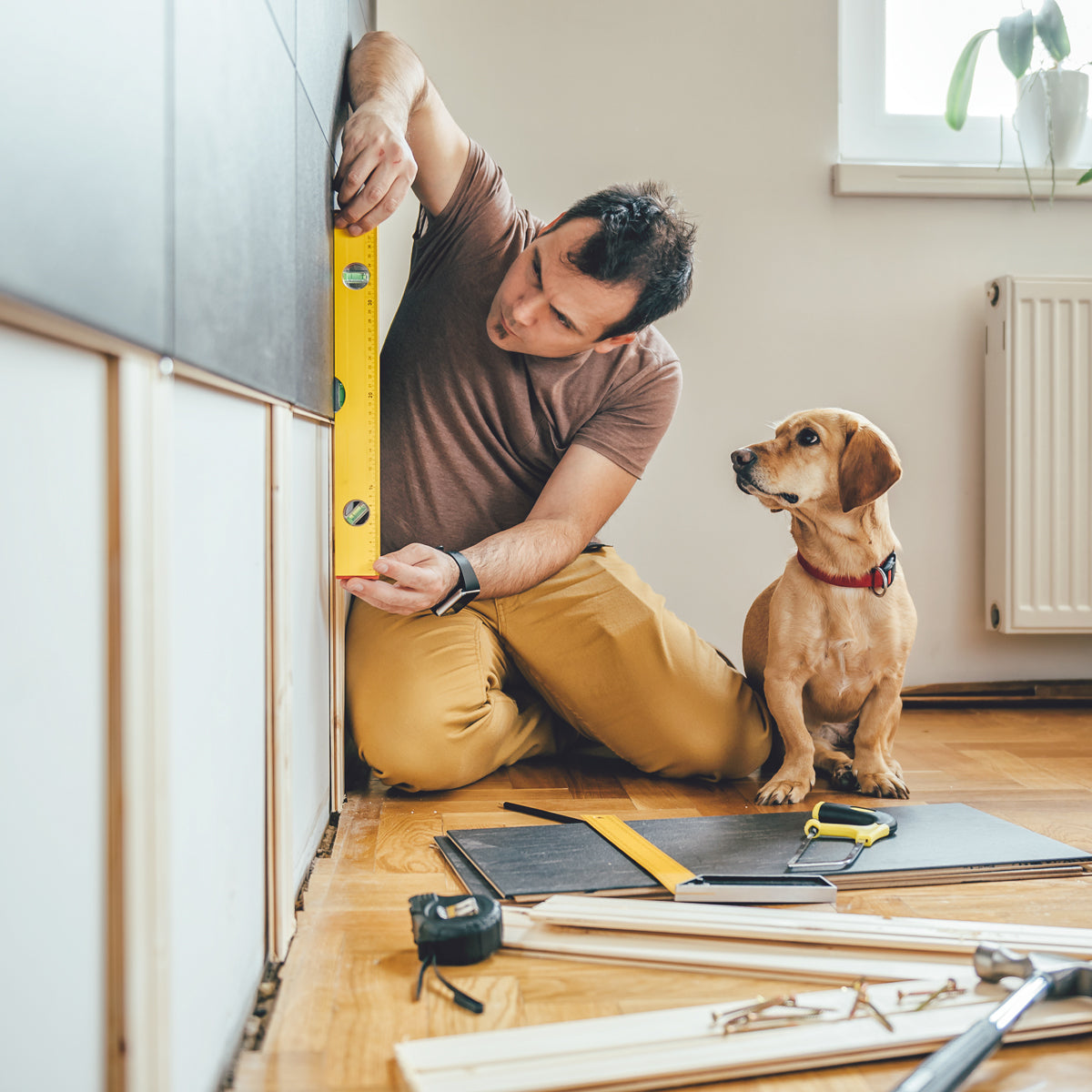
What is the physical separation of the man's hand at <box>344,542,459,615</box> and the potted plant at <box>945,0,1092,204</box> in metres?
1.74

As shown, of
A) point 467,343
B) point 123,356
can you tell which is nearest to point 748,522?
point 467,343

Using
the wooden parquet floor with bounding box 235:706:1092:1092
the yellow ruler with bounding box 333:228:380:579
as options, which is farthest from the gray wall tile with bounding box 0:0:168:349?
the yellow ruler with bounding box 333:228:380:579

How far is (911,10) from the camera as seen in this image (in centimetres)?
241

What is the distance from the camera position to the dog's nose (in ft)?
5.40

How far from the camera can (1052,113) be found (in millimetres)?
2287

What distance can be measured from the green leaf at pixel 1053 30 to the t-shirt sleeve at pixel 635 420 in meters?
1.28

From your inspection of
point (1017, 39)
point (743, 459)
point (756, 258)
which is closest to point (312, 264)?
point (743, 459)

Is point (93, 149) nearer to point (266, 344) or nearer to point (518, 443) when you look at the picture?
point (266, 344)

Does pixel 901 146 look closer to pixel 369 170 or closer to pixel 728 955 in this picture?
pixel 369 170

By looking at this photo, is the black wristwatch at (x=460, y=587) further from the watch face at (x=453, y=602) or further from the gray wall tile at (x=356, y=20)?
the gray wall tile at (x=356, y=20)

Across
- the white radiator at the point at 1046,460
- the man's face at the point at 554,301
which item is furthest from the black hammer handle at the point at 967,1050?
the white radiator at the point at 1046,460

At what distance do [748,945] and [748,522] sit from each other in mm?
1513

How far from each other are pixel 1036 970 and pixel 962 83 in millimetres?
2124

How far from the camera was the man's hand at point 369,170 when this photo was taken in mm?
1264
